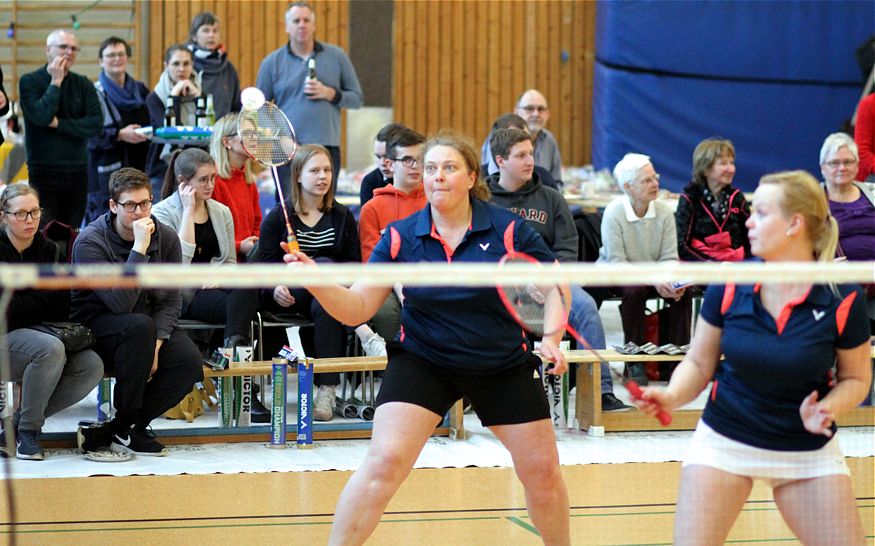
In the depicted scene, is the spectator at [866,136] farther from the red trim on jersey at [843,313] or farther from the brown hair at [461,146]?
the red trim on jersey at [843,313]

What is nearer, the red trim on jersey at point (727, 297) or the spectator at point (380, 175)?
the red trim on jersey at point (727, 297)

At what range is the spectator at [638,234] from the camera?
27.2 ft

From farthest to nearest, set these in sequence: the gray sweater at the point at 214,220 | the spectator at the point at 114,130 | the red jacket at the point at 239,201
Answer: the spectator at the point at 114,130 < the red jacket at the point at 239,201 < the gray sweater at the point at 214,220

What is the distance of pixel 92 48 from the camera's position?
14.7m

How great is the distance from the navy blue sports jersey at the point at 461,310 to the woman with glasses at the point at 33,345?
277cm

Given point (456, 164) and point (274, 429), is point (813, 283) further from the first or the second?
point (274, 429)

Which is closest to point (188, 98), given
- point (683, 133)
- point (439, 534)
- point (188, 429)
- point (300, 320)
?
point (300, 320)

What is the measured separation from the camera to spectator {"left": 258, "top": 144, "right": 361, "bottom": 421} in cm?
749

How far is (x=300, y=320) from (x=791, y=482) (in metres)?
4.51

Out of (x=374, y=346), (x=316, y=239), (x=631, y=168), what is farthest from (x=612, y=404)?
(x=316, y=239)

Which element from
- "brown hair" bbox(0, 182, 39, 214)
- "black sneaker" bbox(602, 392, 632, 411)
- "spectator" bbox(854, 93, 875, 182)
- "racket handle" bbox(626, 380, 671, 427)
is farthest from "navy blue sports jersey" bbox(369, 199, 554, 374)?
"spectator" bbox(854, 93, 875, 182)

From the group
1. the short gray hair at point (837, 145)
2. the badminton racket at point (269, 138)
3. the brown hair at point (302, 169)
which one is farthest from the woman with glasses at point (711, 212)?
the badminton racket at point (269, 138)

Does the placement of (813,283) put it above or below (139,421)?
above

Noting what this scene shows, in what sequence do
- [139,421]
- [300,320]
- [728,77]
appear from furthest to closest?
[728,77]
[300,320]
[139,421]
